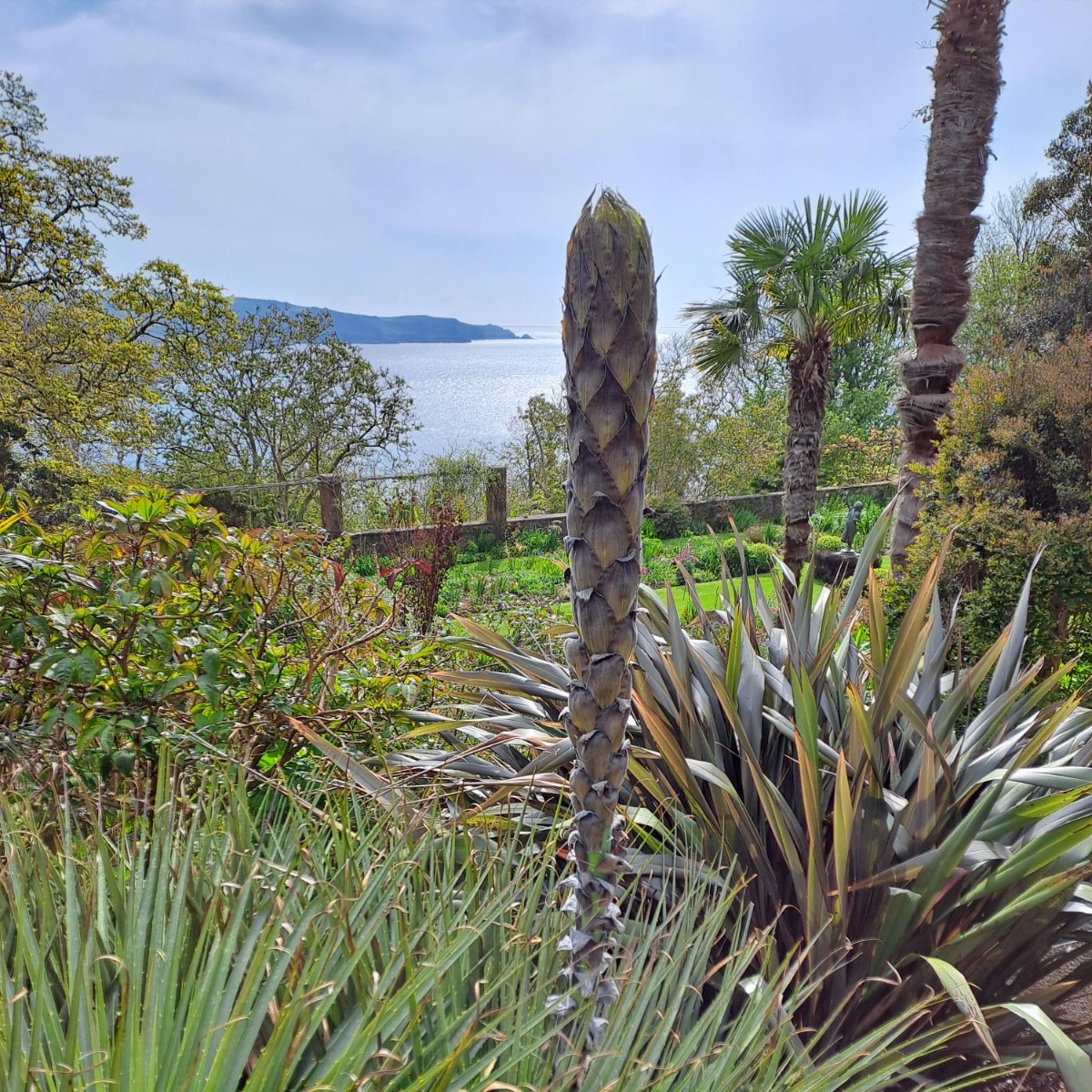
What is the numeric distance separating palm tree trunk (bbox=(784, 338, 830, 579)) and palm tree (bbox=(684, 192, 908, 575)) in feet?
0.03

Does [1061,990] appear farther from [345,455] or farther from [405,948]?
[345,455]

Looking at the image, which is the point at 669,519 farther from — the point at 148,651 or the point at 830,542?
the point at 148,651

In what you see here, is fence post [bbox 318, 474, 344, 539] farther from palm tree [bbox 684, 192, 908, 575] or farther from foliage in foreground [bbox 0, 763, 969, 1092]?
foliage in foreground [bbox 0, 763, 969, 1092]

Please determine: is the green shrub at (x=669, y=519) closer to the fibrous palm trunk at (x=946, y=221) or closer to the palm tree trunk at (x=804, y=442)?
the palm tree trunk at (x=804, y=442)

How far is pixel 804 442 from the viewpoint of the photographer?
328 inches

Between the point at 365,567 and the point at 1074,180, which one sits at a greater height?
the point at 1074,180

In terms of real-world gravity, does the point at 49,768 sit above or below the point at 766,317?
below

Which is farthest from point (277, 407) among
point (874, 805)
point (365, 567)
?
point (874, 805)

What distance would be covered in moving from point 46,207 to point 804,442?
1321cm

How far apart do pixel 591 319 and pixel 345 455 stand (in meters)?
17.9

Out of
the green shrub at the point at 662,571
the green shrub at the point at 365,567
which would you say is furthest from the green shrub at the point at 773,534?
the green shrub at the point at 365,567

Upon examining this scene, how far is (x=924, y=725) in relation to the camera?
6.47 feet

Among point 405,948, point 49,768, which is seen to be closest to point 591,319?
point 405,948

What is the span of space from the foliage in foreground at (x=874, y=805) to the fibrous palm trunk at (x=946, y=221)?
3553mm
